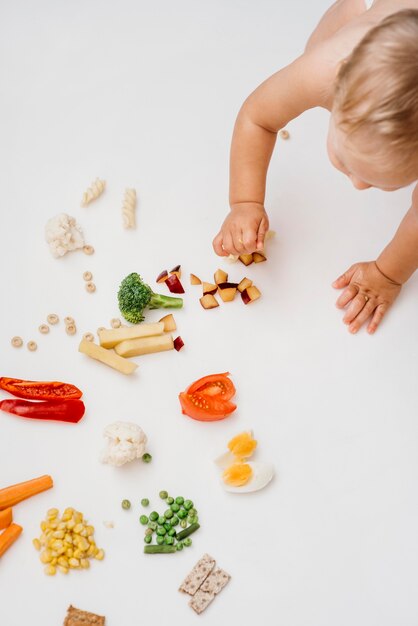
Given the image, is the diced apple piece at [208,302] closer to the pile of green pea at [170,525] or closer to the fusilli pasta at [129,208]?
the fusilli pasta at [129,208]

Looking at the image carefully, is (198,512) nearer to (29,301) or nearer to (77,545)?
(77,545)

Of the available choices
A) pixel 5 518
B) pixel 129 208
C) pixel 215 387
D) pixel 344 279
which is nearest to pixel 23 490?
pixel 5 518

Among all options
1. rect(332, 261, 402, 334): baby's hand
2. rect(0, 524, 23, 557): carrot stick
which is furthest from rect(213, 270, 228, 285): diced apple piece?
rect(0, 524, 23, 557): carrot stick

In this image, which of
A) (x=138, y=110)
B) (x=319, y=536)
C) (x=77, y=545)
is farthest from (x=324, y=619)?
(x=138, y=110)

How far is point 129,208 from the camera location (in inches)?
59.7

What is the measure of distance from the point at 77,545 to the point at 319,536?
40 centimetres

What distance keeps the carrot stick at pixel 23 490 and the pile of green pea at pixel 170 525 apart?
137 millimetres

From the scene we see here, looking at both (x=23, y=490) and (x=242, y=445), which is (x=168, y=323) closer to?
(x=242, y=445)

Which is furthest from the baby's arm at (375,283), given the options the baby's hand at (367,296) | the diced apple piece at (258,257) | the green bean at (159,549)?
the green bean at (159,549)

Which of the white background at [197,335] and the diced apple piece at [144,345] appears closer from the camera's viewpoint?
the white background at [197,335]

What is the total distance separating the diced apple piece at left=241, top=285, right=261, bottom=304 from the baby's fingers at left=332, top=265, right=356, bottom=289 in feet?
0.52

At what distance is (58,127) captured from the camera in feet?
5.39

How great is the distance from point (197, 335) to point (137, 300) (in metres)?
0.14

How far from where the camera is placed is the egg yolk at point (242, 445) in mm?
1303
